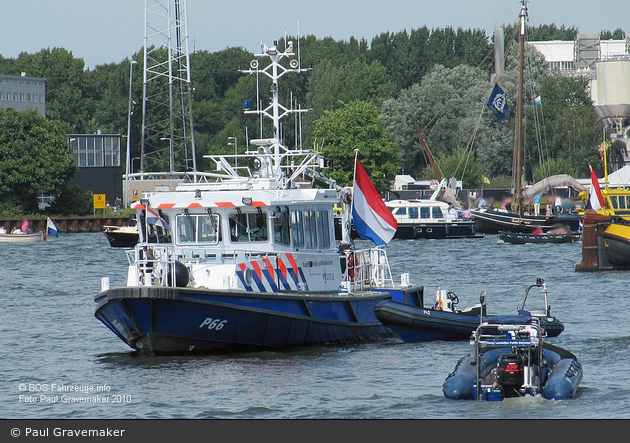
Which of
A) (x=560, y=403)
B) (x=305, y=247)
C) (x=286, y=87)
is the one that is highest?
(x=286, y=87)

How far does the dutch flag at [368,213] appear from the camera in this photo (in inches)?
942

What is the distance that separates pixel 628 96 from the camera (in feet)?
378

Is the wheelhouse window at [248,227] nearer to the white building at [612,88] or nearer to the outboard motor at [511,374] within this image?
the outboard motor at [511,374]

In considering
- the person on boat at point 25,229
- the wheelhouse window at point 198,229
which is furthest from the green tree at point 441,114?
the wheelhouse window at point 198,229

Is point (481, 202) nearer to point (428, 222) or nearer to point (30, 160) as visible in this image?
point (428, 222)

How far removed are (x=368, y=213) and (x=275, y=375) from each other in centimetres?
633

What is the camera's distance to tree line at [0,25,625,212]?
87594 millimetres

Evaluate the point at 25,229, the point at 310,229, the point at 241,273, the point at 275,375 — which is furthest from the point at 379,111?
the point at 275,375

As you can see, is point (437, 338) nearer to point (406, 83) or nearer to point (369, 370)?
point (369, 370)

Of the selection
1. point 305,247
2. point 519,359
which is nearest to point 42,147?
point 305,247

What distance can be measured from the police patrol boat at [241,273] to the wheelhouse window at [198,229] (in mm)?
21

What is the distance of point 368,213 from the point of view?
2409cm

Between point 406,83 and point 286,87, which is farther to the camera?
point 406,83
